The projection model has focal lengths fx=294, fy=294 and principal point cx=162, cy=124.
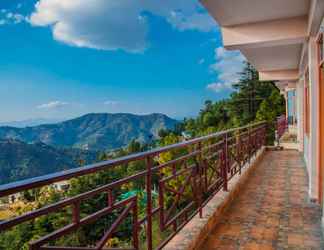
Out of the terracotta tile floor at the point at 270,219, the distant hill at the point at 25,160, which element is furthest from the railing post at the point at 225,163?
the distant hill at the point at 25,160

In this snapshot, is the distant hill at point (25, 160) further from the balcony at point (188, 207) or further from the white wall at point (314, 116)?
the white wall at point (314, 116)

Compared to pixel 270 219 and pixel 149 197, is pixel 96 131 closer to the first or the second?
pixel 270 219

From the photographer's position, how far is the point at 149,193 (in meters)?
Result: 2.04

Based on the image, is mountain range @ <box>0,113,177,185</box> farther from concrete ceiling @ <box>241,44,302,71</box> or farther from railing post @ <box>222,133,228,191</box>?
railing post @ <box>222,133,228,191</box>

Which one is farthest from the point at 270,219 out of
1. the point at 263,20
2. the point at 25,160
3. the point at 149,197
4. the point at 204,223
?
the point at 25,160

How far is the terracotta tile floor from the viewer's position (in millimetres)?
2721

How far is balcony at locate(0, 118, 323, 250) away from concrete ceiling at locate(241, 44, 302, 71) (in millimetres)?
1859

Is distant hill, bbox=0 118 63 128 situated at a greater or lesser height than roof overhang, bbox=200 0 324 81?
lesser

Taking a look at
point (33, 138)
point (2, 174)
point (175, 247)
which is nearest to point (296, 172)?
point (175, 247)

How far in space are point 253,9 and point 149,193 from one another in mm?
2708

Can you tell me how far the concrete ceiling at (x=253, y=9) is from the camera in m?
3.35

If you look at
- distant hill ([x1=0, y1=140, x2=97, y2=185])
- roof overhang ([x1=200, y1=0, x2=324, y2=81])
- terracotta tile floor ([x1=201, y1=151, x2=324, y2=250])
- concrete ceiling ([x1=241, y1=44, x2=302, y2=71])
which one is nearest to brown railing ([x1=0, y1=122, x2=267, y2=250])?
terracotta tile floor ([x1=201, y1=151, x2=324, y2=250])

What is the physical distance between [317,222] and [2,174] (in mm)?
30566

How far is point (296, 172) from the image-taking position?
19.4 ft
